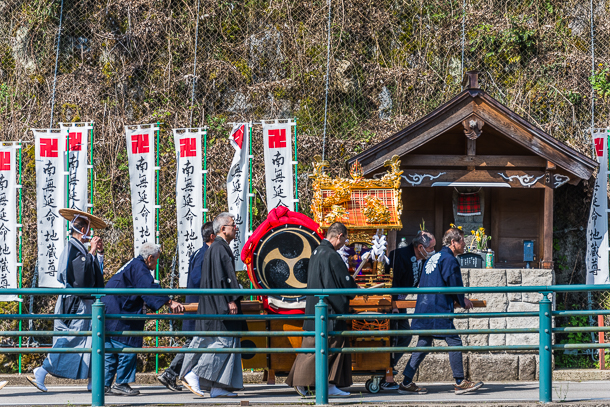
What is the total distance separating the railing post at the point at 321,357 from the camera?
19.3ft

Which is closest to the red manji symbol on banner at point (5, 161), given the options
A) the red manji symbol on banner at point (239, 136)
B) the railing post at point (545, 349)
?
the red manji symbol on banner at point (239, 136)

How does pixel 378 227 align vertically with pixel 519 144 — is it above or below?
below

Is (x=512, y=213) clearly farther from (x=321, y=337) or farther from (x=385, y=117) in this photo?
(x=321, y=337)

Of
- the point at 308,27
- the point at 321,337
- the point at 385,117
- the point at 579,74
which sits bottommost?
the point at 321,337

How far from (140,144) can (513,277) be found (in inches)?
252

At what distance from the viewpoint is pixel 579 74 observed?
12781 mm

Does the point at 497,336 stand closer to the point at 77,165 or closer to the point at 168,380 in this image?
the point at 168,380

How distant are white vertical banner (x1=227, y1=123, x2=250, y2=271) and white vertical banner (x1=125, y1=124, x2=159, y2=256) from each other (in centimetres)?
130

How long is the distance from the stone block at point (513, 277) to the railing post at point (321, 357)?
497 cm

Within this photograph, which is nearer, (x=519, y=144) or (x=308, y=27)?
(x=519, y=144)

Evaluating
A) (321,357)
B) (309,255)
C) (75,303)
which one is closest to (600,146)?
(309,255)

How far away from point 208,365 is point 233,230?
4.97ft

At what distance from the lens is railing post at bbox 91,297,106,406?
584 centimetres

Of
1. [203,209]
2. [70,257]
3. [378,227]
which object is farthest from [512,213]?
[70,257]
